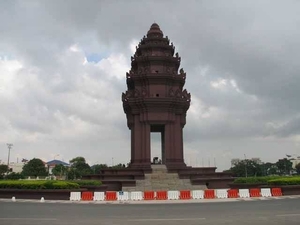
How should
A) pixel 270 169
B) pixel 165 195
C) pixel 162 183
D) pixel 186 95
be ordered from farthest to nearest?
pixel 270 169, pixel 186 95, pixel 162 183, pixel 165 195

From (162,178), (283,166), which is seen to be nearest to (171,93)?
(162,178)

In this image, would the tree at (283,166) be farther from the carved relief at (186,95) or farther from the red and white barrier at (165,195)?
the red and white barrier at (165,195)

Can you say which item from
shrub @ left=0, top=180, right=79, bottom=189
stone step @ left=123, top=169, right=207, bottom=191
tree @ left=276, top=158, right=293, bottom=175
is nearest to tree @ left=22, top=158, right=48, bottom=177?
stone step @ left=123, top=169, right=207, bottom=191

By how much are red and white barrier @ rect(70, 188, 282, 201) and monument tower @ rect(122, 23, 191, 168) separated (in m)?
10.9

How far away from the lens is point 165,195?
85.3 ft

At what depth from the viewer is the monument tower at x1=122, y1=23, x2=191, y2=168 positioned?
38312 mm

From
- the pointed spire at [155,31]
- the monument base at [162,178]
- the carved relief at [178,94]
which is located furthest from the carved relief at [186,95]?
the pointed spire at [155,31]

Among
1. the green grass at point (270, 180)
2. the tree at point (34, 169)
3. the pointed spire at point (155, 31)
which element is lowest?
the green grass at point (270, 180)

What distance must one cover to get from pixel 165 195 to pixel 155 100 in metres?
14.7

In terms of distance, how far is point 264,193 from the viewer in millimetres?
26734

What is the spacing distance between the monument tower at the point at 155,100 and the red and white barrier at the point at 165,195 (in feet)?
35.8

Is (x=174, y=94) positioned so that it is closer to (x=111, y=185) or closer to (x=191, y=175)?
(x=191, y=175)

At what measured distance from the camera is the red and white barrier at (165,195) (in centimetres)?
2562

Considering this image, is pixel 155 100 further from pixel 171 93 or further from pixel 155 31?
pixel 155 31
